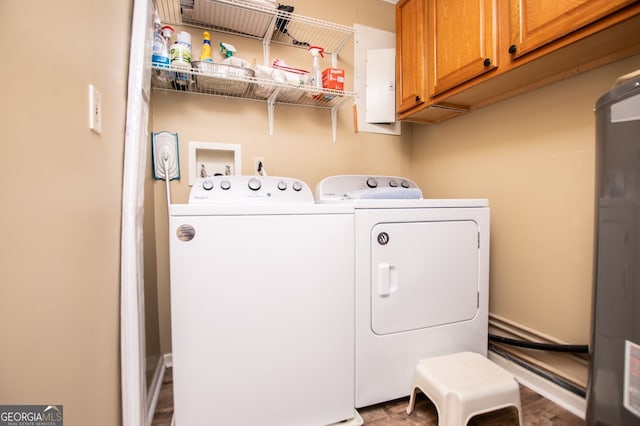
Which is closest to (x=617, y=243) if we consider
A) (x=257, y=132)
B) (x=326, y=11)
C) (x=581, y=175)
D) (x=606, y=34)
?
(x=581, y=175)

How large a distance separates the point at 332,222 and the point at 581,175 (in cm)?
114

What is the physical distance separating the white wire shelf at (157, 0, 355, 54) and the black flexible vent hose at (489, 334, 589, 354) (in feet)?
6.60

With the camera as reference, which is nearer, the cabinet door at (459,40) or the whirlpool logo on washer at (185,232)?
the whirlpool logo on washer at (185,232)

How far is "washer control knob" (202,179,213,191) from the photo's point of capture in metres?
1.34

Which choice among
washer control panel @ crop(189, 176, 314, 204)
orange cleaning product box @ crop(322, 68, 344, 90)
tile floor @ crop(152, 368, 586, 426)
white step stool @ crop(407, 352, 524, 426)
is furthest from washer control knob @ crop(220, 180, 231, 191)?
white step stool @ crop(407, 352, 524, 426)

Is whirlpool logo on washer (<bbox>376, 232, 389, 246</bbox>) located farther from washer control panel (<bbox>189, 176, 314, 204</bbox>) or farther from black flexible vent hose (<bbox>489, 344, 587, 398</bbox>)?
black flexible vent hose (<bbox>489, 344, 587, 398</bbox>)

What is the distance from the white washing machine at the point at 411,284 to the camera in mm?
1231

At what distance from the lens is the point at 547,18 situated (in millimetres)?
1061

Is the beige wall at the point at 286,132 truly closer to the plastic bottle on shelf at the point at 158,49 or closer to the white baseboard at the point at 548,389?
the plastic bottle on shelf at the point at 158,49

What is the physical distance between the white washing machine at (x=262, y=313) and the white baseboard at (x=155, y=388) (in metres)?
0.42

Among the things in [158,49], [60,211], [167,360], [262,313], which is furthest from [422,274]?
[158,49]

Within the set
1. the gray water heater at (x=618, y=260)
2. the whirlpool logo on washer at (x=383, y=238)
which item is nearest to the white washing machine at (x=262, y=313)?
the whirlpool logo on washer at (x=383, y=238)

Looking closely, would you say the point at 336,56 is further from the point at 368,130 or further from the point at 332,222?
the point at 332,222

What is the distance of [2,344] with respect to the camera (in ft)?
1.52
